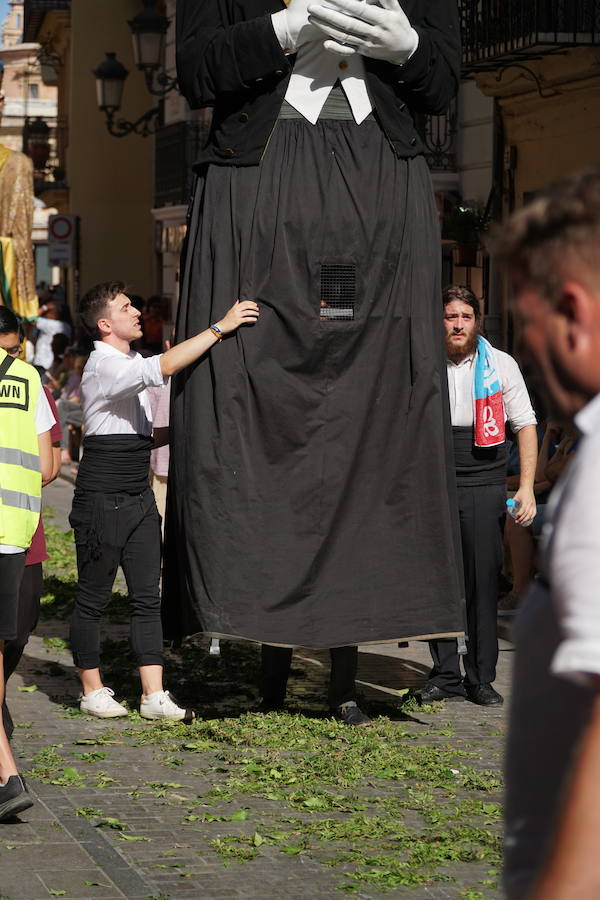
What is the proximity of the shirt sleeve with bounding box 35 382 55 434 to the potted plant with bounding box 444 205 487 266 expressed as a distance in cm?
1296

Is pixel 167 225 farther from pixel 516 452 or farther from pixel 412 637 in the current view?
pixel 412 637

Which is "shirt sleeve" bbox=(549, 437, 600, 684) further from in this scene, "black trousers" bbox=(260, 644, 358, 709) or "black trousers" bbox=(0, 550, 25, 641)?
"black trousers" bbox=(260, 644, 358, 709)

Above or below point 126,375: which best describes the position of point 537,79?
above

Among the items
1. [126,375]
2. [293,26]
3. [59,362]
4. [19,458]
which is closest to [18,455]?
[19,458]

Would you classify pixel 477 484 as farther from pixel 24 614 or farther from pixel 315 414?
pixel 24 614

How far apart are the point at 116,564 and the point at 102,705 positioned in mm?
646

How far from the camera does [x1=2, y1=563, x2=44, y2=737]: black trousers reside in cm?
605

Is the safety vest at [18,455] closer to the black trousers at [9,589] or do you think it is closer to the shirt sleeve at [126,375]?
the black trousers at [9,589]

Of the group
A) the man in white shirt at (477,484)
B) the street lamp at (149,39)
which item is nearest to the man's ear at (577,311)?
the man in white shirt at (477,484)

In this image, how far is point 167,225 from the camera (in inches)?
1444

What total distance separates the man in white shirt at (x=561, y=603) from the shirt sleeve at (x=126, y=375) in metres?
5.38

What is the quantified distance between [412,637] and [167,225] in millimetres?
30119

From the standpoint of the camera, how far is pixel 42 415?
6008 mm

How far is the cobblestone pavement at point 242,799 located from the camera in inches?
200
